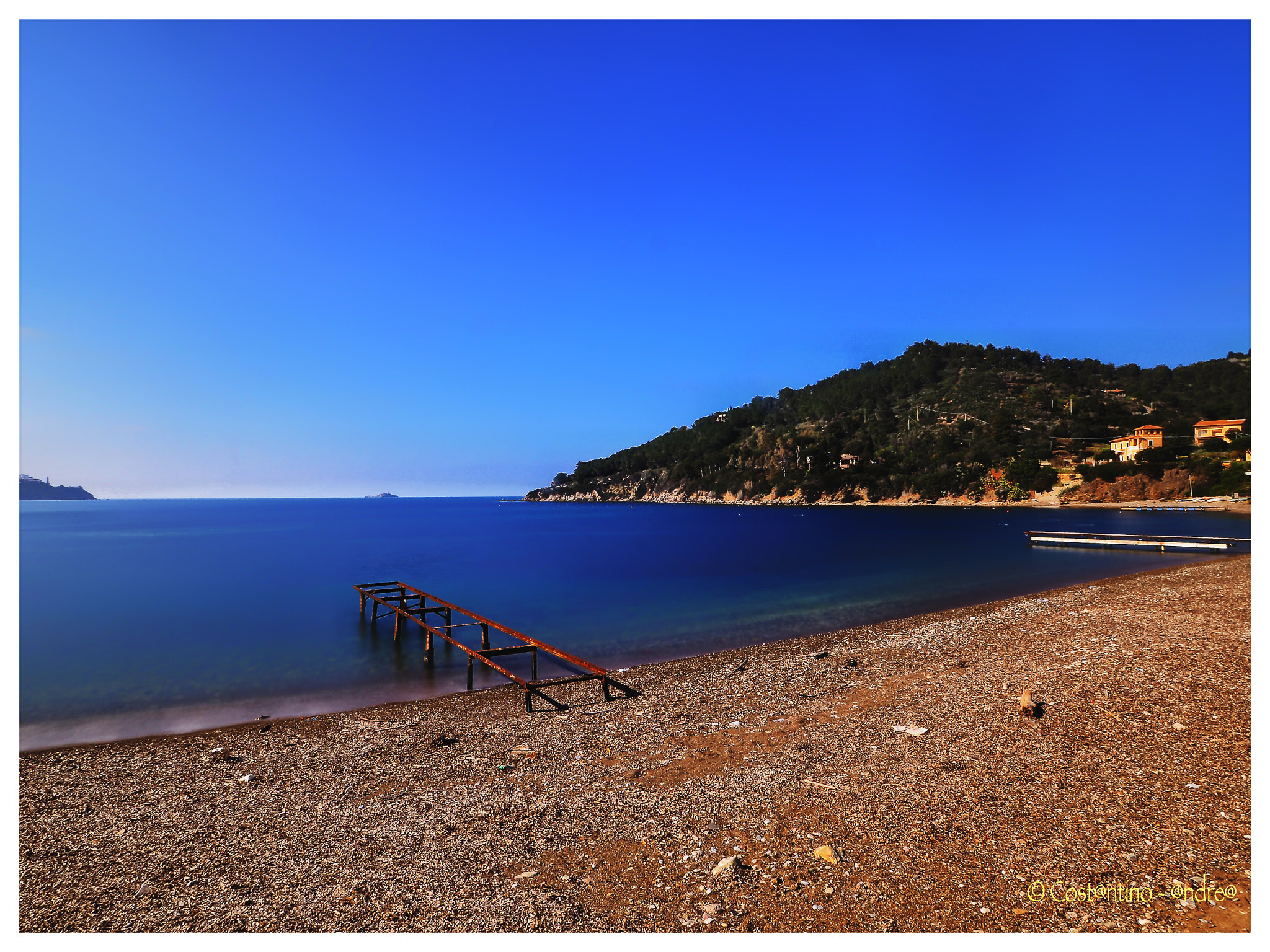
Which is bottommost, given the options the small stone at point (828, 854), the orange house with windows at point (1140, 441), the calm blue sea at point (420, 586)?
the calm blue sea at point (420, 586)

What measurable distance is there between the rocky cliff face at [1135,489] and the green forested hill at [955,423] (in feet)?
10.3

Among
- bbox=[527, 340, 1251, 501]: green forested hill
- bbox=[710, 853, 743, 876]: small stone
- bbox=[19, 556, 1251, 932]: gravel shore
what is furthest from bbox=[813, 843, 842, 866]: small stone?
bbox=[527, 340, 1251, 501]: green forested hill

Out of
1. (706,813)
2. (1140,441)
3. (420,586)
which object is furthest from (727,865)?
(1140,441)

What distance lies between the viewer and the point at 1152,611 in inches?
619

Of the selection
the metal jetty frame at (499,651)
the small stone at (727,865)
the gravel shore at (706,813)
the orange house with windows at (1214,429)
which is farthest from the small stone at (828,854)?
the orange house with windows at (1214,429)

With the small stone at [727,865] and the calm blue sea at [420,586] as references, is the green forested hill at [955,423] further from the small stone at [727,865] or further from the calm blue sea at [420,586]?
the small stone at [727,865]

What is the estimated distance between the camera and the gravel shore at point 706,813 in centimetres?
480

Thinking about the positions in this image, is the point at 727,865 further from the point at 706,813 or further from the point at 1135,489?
the point at 1135,489

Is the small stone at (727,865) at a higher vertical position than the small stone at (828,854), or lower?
lower

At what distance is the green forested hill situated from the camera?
114m

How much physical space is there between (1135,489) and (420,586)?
106016 mm

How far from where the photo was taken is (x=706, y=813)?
634 cm
